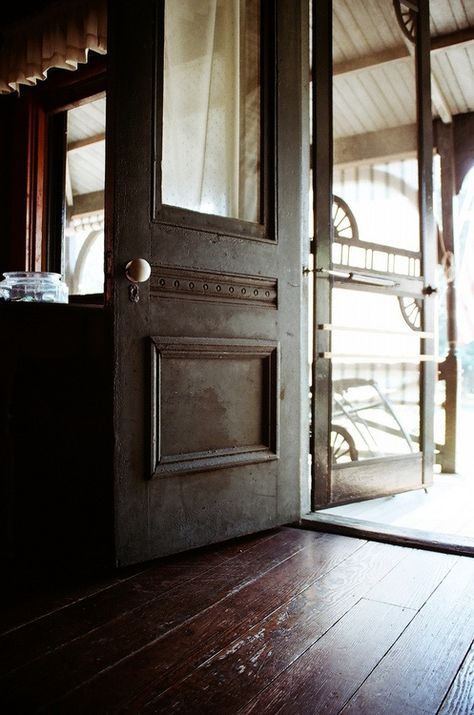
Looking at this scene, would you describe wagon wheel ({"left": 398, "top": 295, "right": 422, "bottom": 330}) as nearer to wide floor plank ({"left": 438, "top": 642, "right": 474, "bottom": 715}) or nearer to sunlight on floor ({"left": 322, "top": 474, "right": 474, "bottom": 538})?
sunlight on floor ({"left": 322, "top": 474, "right": 474, "bottom": 538})

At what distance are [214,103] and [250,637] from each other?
6.31ft

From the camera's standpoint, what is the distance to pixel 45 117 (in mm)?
4004

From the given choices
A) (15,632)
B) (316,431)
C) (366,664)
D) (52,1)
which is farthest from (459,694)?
(52,1)

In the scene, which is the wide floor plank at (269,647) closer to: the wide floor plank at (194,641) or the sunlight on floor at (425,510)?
the wide floor plank at (194,641)

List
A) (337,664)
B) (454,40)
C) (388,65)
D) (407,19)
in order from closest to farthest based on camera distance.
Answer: (337,664), (407,19), (388,65), (454,40)

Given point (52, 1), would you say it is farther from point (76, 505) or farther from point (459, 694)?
point (459, 694)

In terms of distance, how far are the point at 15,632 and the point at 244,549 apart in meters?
0.86

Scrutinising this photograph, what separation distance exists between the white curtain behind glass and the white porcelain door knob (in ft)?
1.32

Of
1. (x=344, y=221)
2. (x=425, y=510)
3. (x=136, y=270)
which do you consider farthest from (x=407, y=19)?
(x=425, y=510)

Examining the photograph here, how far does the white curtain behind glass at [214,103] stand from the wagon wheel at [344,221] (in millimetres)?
717

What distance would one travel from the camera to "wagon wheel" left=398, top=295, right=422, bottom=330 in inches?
124

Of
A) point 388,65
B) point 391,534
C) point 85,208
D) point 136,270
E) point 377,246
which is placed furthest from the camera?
point 85,208

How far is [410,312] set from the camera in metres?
3.18

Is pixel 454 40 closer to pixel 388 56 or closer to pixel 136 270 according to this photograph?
pixel 388 56
